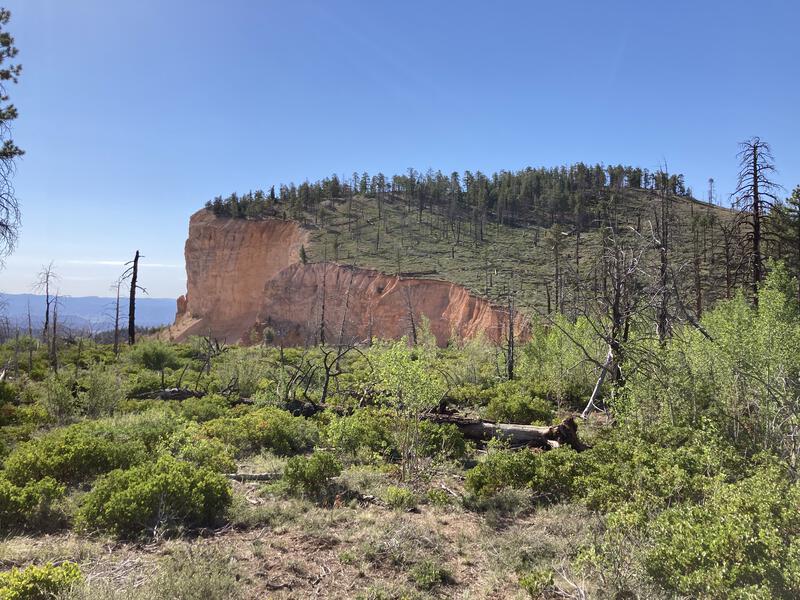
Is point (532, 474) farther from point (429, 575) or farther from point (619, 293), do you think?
point (619, 293)

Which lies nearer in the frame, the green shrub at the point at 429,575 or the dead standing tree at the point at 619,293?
the green shrub at the point at 429,575

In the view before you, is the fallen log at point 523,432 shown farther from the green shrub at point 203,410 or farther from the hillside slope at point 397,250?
the hillside slope at point 397,250

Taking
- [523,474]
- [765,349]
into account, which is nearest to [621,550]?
[523,474]

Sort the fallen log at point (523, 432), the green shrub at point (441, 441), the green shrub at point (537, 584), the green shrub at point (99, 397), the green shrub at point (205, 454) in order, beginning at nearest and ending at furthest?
the green shrub at point (537, 584) → the green shrub at point (205, 454) → the green shrub at point (441, 441) → the fallen log at point (523, 432) → the green shrub at point (99, 397)

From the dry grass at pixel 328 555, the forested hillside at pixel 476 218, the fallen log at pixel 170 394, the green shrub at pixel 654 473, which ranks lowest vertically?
the fallen log at pixel 170 394

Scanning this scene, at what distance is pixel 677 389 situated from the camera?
333 inches

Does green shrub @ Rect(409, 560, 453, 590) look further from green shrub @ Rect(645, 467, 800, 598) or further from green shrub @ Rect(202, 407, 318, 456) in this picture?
green shrub @ Rect(202, 407, 318, 456)

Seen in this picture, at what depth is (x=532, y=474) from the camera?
7098 mm

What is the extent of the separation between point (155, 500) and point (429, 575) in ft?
11.1

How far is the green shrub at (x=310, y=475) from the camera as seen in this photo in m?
6.83

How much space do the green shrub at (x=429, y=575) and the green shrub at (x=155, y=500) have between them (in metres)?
2.73

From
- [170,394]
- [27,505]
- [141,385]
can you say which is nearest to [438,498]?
[27,505]

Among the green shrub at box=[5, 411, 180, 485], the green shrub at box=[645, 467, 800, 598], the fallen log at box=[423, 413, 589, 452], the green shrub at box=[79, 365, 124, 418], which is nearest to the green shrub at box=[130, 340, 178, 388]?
the green shrub at box=[79, 365, 124, 418]

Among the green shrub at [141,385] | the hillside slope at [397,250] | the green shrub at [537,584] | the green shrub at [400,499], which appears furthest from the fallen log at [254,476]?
the hillside slope at [397,250]
